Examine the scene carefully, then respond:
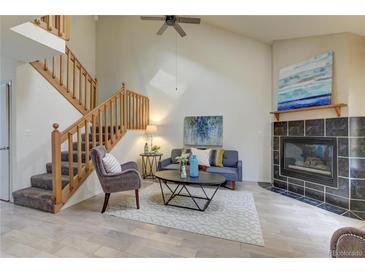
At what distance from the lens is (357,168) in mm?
2834

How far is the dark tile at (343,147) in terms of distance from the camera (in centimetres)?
290

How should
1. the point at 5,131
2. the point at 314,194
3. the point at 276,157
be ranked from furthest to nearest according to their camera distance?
the point at 276,157 < the point at 314,194 < the point at 5,131

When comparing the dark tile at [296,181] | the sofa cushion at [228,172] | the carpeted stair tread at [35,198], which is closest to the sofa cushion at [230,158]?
the sofa cushion at [228,172]

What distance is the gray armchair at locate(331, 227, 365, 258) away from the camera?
112cm

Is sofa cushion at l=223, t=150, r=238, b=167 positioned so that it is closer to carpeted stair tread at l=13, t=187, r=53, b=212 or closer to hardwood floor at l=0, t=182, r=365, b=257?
hardwood floor at l=0, t=182, r=365, b=257

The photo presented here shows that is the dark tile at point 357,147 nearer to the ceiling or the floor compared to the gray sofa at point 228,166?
nearer to the ceiling

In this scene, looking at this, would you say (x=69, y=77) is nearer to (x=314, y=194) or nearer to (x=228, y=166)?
(x=228, y=166)

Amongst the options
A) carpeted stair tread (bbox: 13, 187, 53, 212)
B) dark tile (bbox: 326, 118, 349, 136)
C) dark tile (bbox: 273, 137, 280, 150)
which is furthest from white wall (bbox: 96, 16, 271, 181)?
carpeted stair tread (bbox: 13, 187, 53, 212)

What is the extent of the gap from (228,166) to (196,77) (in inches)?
97.3

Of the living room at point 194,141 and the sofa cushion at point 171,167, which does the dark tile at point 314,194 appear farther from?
the sofa cushion at point 171,167

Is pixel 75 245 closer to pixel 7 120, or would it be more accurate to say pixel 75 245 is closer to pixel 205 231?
pixel 205 231

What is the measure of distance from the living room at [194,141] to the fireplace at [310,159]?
0.07 ft

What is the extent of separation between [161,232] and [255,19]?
3944 millimetres

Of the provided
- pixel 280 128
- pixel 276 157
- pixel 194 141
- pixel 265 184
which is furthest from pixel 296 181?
pixel 194 141
